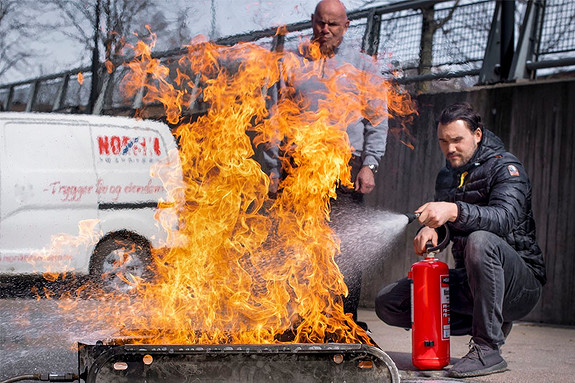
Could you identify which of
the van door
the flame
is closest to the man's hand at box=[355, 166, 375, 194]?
the flame

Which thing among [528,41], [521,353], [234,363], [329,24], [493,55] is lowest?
[521,353]

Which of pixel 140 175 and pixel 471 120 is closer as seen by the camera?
pixel 471 120

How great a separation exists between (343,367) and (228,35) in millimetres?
3152

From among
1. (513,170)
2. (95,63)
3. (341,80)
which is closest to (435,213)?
(513,170)

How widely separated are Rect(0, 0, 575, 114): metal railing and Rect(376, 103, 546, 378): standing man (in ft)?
7.86

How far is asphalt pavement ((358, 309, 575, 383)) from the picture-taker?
3.64 metres

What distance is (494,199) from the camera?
364 cm

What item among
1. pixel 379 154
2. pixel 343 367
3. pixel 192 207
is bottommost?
pixel 343 367

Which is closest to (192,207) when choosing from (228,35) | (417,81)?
(228,35)

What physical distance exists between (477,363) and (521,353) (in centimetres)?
145

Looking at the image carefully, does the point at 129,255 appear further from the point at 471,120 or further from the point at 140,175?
the point at 471,120

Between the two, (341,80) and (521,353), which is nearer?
(341,80)

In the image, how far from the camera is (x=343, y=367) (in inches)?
90.9

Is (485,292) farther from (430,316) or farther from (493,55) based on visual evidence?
(493,55)
